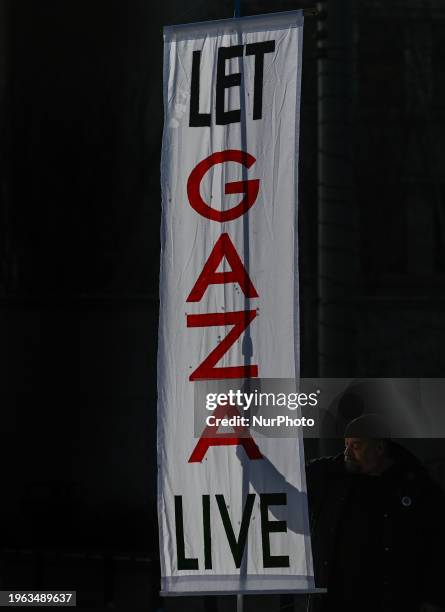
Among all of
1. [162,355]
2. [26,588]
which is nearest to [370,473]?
[162,355]

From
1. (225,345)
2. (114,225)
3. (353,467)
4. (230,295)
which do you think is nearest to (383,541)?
(353,467)

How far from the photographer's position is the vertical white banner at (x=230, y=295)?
4918 mm

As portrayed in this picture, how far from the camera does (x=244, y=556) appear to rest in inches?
194

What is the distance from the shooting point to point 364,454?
210 inches

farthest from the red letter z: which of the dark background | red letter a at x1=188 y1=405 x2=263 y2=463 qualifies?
the dark background

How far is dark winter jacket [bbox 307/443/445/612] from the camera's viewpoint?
5199 millimetres

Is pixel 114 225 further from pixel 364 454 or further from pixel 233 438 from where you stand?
pixel 233 438

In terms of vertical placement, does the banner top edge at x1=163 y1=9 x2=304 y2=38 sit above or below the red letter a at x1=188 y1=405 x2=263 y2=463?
above

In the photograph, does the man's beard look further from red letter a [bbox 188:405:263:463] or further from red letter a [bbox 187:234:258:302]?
red letter a [bbox 187:234:258:302]

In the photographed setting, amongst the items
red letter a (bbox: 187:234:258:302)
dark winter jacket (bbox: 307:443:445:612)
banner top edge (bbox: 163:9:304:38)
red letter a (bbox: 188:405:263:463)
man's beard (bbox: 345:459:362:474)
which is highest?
banner top edge (bbox: 163:9:304:38)

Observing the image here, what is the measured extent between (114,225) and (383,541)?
784 centimetres

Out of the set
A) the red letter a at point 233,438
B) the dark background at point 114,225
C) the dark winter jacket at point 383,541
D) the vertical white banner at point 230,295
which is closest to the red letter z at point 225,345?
the vertical white banner at point 230,295

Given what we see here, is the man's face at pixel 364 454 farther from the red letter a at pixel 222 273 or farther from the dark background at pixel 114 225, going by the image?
the dark background at pixel 114 225

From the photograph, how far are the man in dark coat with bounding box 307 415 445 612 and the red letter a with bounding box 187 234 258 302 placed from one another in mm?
883
